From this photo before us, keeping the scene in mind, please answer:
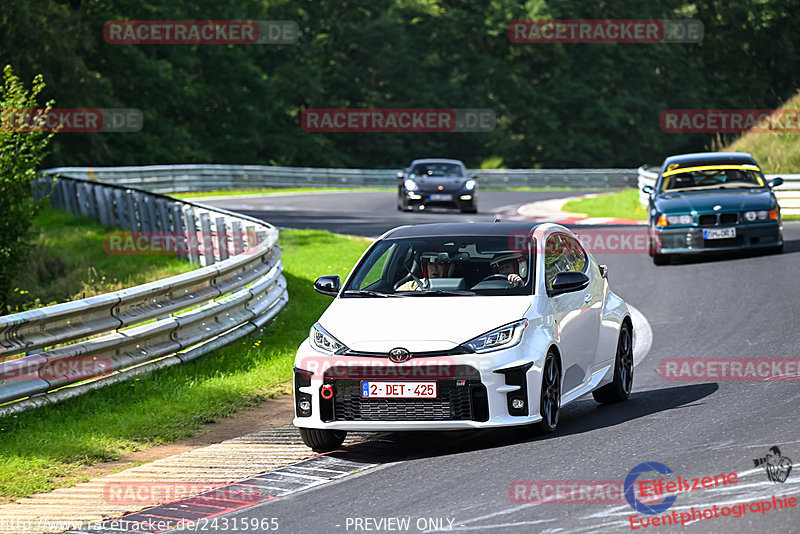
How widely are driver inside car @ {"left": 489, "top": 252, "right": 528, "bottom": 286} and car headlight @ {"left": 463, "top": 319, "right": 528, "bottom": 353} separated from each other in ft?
2.53

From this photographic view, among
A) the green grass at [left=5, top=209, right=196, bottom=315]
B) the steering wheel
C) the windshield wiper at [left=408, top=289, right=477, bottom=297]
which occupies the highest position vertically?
the steering wheel

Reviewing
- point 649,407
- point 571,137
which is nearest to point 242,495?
point 649,407

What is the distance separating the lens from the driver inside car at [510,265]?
9.30 m

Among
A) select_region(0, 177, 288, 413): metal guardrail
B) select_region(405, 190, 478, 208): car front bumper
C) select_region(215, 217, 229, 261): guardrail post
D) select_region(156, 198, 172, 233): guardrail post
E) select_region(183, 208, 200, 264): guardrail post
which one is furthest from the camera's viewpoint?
select_region(405, 190, 478, 208): car front bumper

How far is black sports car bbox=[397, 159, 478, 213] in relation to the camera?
33.1 metres

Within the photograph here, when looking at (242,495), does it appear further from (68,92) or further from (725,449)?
(68,92)

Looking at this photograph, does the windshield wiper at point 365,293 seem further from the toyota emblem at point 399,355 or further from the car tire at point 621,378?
the car tire at point 621,378

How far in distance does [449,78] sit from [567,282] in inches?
2690

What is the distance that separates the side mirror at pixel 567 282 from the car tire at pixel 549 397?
56cm

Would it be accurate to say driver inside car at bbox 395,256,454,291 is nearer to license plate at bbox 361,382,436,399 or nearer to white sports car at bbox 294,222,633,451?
white sports car at bbox 294,222,633,451

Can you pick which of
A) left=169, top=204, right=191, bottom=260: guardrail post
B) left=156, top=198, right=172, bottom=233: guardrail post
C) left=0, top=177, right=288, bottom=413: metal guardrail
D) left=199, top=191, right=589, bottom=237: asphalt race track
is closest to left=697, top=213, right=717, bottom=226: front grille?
left=0, top=177, right=288, bottom=413: metal guardrail

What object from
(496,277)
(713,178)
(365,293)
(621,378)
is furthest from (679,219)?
(365,293)

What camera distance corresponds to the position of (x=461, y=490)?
7.26 meters

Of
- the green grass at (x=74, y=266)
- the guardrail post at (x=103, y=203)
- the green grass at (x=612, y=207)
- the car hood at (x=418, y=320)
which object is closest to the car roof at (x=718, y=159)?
the green grass at (x=74, y=266)
